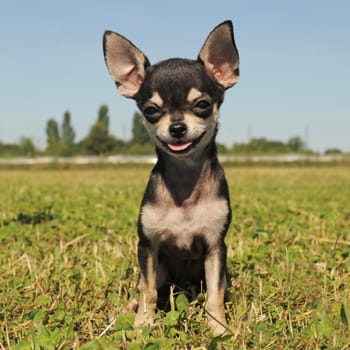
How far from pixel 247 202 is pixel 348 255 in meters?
4.74

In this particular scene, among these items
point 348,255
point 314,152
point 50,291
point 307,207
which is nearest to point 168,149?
point 50,291

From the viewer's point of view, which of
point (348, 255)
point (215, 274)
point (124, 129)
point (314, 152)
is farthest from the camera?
point (124, 129)

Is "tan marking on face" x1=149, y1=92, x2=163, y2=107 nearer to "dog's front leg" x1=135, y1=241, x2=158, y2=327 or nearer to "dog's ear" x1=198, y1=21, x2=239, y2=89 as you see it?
"dog's ear" x1=198, y1=21, x2=239, y2=89

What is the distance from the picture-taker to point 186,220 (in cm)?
344

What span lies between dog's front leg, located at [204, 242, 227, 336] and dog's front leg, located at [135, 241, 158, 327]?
0.38 meters

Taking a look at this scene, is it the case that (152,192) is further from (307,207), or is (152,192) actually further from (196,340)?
(307,207)

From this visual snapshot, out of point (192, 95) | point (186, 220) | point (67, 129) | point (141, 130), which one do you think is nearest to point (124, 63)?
point (192, 95)

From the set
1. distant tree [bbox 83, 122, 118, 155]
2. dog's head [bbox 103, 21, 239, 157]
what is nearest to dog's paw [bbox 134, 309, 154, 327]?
dog's head [bbox 103, 21, 239, 157]

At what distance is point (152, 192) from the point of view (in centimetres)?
354

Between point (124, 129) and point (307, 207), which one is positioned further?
point (124, 129)

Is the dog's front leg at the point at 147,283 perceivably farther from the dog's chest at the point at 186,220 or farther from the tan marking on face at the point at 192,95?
the tan marking on face at the point at 192,95

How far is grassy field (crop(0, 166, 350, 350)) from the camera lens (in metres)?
2.94

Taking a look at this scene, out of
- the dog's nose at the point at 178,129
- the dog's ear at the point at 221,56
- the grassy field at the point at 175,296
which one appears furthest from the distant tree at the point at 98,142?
the dog's nose at the point at 178,129

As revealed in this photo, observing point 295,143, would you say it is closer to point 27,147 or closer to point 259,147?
point 259,147
